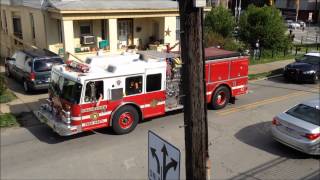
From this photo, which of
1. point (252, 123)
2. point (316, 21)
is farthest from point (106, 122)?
point (316, 21)

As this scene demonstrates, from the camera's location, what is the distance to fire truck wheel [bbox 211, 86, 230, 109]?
1467cm

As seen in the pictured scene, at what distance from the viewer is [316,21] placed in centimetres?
8044

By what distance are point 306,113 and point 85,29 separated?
14755 millimetres

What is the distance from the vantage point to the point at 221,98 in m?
15.1

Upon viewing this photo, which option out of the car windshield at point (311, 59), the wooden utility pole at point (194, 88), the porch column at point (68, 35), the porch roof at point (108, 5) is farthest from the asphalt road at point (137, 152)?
the car windshield at point (311, 59)

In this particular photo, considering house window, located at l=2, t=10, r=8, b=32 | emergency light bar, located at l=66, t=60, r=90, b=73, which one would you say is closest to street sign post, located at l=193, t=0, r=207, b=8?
emergency light bar, located at l=66, t=60, r=90, b=73

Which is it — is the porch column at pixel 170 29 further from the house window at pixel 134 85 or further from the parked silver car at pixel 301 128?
the parked silver car at pixel 301 128

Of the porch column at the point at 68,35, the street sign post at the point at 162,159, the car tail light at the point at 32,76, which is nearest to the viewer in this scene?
the street sign post at the point at 162,159

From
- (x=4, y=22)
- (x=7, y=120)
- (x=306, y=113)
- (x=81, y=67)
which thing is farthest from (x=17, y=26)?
(x=306, y=113)

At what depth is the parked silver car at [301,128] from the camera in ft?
33.2

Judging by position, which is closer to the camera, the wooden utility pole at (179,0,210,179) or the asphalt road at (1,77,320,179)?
the wooden utility pole at (179,0,210,179)

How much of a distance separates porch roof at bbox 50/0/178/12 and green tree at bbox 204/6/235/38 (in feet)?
18.5

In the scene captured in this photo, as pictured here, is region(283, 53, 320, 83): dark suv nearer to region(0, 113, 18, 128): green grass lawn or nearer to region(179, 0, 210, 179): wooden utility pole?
region(0, 113, 18, 128): green grass lawn

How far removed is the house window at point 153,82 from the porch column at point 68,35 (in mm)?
8653
